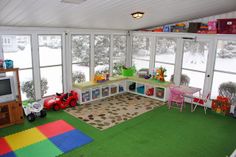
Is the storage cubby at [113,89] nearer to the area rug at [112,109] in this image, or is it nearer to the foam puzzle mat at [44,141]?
the area rug at [112,109]

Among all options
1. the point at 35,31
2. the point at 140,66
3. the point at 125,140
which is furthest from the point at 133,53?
the point at 125,140

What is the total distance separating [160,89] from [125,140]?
3058 mm

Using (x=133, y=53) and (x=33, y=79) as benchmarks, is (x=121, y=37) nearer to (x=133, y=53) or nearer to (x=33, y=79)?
(x=133, y=53)

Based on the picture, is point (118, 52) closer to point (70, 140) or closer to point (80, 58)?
point (80, 58)

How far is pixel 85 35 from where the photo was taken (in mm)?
7051

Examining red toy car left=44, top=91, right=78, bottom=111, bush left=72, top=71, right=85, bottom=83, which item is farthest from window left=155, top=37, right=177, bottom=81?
red toy car left=44, top=91, right=78, bottom=111

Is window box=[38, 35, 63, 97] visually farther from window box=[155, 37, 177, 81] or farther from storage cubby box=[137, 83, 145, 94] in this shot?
window box=[155, 37, 177, 81]

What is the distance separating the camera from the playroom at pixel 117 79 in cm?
437

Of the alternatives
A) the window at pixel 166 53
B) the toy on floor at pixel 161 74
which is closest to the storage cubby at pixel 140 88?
the toy on floor at pixel 161 74

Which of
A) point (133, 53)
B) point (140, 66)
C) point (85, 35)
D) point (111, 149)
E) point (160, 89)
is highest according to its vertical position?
point (85, 35)

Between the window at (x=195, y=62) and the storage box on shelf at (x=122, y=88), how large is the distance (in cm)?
79

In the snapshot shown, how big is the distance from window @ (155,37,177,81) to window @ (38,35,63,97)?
11.6ft

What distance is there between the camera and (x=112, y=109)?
6.27 m

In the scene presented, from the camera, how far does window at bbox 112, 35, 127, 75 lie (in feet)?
26.6
